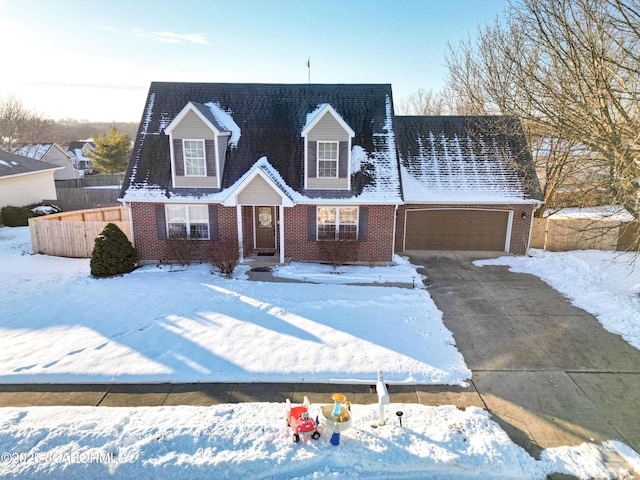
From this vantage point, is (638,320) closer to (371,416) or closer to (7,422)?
(371,416)

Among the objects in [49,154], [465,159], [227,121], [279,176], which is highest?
[227,121]

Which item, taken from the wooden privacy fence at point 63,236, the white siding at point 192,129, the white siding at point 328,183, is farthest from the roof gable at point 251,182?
the wooden privacy fence at point 63,236

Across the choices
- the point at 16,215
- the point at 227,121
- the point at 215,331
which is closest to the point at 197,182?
the point at 227,121

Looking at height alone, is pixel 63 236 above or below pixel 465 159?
below

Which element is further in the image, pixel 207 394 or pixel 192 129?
pixel 192 129

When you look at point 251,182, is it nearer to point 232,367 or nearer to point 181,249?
point 181,249

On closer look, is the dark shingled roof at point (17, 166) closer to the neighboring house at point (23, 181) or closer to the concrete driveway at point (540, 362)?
the neighboring house at point (23, 181)

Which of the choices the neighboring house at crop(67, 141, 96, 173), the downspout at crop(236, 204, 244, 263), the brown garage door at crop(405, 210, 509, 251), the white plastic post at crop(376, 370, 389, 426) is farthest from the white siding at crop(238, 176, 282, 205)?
the neighboring house at crop(67, 141, 96, 173)
